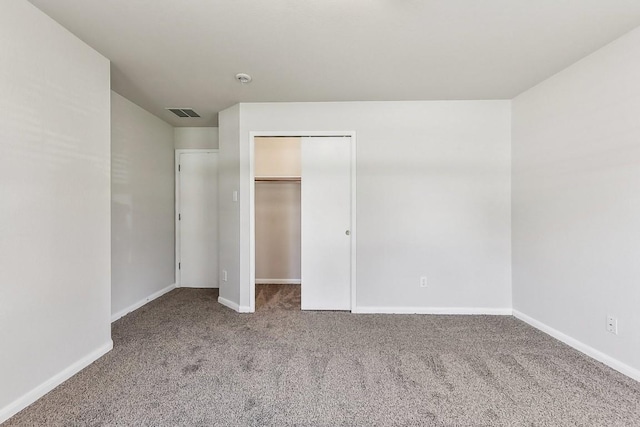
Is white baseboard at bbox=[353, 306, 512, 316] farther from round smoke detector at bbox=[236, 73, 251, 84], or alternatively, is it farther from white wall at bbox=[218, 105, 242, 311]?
round smoke detector at bbox=[236, 73, 251, 84]

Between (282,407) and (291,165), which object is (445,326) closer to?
(282,407)

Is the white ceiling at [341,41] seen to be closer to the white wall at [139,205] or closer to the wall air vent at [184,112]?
the wall air vent at [184,112]

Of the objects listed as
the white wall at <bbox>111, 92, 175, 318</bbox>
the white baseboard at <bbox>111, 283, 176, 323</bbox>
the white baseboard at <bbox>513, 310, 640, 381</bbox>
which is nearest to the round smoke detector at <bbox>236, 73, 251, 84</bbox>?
the white wall at <bbox>111, 92, 175, 318</bbox>

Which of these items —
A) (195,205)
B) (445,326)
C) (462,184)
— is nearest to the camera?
(445,326)

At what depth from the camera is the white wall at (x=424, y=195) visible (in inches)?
118

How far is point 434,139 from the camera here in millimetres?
3033

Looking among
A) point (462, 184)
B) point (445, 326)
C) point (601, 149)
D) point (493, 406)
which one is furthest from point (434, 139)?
point (493, 406)

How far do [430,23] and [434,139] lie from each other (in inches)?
55.8

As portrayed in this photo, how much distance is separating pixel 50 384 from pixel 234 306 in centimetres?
160

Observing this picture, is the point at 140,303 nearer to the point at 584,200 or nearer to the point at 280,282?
the point at 280,282

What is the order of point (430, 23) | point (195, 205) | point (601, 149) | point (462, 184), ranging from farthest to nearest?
point (195, 205), point (462, 184), point (601, 149), point (430, 23)

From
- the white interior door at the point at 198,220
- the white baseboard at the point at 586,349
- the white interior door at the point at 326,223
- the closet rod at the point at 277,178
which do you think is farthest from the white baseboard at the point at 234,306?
the white baseboard at the point at 586,349

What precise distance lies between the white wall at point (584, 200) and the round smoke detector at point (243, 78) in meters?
2.74

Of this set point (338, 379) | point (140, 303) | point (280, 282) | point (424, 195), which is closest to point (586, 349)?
point (424, 195)
